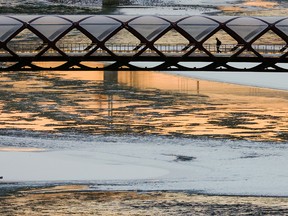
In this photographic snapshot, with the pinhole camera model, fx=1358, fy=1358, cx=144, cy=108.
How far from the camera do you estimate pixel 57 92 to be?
3356 inches

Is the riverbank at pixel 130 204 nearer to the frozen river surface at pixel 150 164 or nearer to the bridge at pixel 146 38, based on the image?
the frozen river surface at pixel 150 164

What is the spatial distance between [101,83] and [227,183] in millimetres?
40796

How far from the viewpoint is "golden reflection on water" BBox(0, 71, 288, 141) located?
67562 mm

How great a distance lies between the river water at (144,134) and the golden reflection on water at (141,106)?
0.18 feet

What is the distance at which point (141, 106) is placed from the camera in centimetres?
7719

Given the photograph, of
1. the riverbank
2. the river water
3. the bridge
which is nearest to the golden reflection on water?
the river water

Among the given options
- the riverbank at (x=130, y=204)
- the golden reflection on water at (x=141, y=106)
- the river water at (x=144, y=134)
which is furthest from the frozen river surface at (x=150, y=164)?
the golden reflection on water at (x=141, y=106)

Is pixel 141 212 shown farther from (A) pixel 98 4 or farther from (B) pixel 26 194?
(A) pixel 98 4

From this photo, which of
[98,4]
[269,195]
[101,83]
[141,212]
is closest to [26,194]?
[141,212]

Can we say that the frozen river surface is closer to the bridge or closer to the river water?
the river water

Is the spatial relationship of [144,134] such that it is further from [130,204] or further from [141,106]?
[130,204]

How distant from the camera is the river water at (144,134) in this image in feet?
173

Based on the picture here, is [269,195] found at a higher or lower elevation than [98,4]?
lower

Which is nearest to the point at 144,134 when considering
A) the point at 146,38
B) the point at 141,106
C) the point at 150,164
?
the point at 146,38
